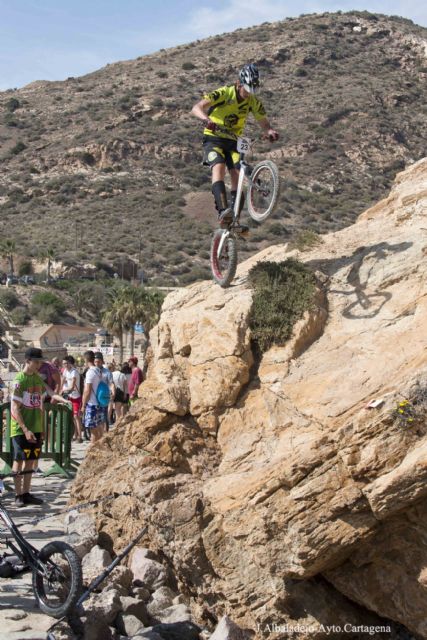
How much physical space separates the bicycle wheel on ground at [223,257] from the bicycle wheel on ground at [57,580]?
3714 millimetres

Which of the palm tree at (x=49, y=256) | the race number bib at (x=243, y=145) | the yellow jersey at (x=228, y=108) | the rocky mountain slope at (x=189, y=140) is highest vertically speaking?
the rocky mountain slope at (x=189, y=140)

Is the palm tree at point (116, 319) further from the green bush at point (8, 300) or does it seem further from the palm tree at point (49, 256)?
the palm tree at point (49, 256)

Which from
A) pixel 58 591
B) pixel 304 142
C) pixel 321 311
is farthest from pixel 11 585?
pixel 304 142

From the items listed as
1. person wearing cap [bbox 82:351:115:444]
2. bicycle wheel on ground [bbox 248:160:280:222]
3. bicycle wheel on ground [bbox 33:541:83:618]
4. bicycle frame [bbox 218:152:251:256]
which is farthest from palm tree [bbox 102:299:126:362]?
bicycle wheel on ground [bbox 33:541:83:618]

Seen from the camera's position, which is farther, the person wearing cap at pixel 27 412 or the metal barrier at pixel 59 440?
the metal barrier at pixel 59 440

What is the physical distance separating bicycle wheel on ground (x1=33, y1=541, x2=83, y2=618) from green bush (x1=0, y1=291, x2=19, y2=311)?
53986mm

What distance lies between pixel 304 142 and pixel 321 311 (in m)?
78.6

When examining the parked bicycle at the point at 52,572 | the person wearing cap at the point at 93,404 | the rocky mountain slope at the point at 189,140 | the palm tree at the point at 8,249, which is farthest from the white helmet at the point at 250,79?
the palm tree at the point at 8,249

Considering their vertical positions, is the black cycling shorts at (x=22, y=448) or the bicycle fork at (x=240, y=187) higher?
the bicycle fork at (x=240, y=187)

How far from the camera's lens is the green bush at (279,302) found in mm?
7391

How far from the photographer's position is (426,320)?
22.0ft

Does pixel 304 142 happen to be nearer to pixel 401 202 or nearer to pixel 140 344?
pixel 140 344

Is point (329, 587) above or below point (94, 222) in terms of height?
below

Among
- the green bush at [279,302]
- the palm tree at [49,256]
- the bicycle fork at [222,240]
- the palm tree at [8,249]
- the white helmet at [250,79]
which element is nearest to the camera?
the green bush at [279,302]
